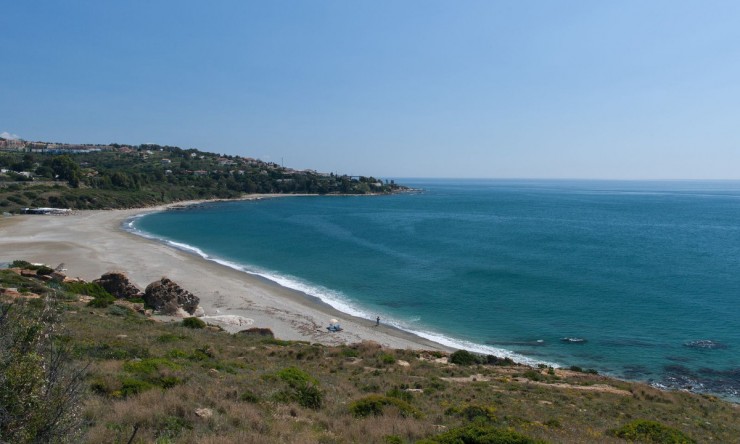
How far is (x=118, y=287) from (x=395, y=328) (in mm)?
18629

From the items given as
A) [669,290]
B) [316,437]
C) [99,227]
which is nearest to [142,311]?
[316,437]

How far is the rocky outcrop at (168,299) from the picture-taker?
30.2 m

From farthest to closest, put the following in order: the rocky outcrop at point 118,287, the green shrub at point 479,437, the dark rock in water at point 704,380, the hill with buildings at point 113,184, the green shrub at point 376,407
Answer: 1. the hill with buildings at point 113,184
2. the rocky outcrop at point 118,287
3. the dark rock in water at point 704,380
4. the green shrub at point 376,407
5. the green shrub at point 479,437

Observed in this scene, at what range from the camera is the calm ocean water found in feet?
97.3

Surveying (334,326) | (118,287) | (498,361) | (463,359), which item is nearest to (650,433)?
(463,359)

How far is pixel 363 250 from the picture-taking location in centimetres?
6406

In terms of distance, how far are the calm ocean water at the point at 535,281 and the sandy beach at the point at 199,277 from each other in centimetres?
277

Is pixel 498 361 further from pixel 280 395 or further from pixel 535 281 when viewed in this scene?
→ pixel 535 281

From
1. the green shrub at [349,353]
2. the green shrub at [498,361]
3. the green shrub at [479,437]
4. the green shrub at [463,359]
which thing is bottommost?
the green shrub at [498,361]

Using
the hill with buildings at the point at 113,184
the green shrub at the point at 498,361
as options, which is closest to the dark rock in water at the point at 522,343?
the green shrub at the point at 498,361

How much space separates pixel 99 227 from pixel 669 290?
78.1m

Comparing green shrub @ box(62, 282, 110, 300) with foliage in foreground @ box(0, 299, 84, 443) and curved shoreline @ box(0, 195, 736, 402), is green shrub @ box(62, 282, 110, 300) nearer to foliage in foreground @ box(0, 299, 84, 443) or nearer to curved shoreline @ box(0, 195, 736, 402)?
curved shoreline @ box(0, 195, 736, 402)

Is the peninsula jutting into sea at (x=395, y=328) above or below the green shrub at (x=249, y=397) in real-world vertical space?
below

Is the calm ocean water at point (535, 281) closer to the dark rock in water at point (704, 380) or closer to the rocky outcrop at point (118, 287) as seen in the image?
the dark rock in water at point (704, 380)
